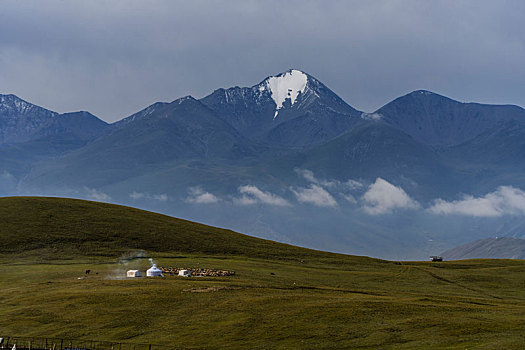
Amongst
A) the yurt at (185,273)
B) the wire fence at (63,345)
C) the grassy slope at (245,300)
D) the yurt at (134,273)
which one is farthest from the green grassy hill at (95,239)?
the wire fence at (63,345)

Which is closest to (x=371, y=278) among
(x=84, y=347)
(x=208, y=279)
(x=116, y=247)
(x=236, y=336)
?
(x=208, y=279)

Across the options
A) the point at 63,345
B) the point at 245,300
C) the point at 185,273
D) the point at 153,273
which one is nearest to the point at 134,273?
the point at 153,273

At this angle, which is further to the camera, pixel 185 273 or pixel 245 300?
pixel 185 273

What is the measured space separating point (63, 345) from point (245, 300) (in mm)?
28281

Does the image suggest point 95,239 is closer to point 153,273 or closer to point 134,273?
point 134,273

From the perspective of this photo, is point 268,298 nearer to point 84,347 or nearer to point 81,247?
point 84,347

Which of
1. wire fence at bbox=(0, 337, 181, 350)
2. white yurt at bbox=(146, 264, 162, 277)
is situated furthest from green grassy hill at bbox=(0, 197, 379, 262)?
wire fence at bbox=(0, 337, 181, 350)

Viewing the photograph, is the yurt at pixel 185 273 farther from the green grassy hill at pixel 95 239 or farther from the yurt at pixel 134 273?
the green grassy hill at pixel 95 239

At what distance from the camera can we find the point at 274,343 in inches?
3216

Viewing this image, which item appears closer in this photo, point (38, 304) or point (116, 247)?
point (38, 304)

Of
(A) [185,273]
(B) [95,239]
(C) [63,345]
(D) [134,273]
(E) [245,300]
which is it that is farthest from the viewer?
(B) [95,239]

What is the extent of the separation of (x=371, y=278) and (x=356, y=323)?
65.2 m

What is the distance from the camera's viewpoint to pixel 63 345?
8312 centimetres

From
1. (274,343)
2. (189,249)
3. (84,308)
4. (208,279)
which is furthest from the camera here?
(189,249)
